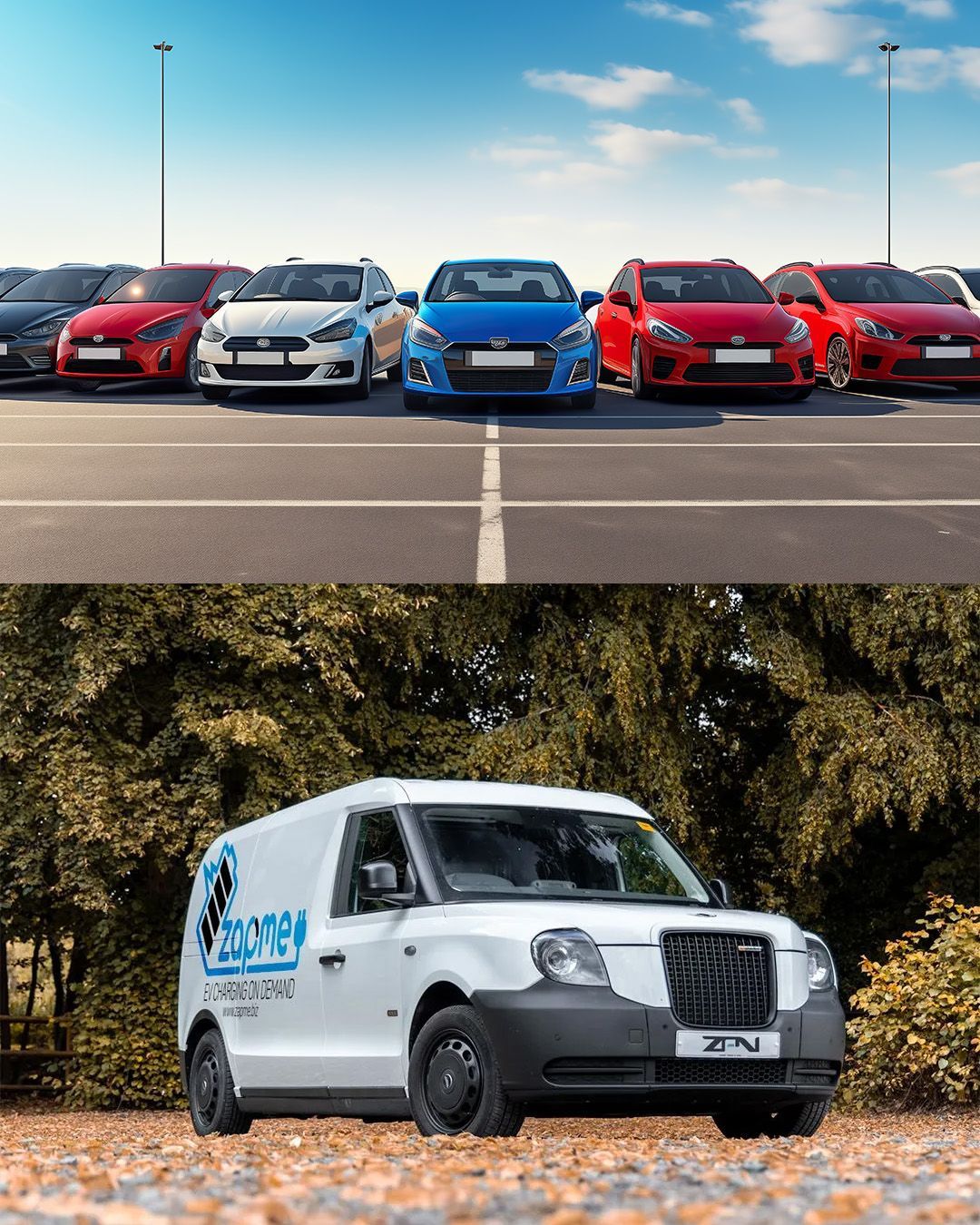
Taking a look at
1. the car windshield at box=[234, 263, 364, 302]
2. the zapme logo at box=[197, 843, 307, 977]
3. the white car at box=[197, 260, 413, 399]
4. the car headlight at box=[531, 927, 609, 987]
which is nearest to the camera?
the car headlight at box=[531, 927, 609, 987]

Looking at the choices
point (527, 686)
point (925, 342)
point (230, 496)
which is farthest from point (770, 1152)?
Result: point (925, 342)

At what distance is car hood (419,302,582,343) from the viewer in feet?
59.1

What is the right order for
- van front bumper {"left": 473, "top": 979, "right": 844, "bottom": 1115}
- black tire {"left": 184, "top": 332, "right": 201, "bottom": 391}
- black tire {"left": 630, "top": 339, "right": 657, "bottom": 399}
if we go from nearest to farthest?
van front bumper {"left": 473, "top": 979, "right": 844, "bottom": 1115} < black tire {"left": 630, "top": 339, "right": 657, "bottom": 399} < black tire {"left": 184, "top": 332, "right": 201, "bottom": 391}

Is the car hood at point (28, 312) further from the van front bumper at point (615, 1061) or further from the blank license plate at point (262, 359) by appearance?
the van front bumper at point (615, 1061)

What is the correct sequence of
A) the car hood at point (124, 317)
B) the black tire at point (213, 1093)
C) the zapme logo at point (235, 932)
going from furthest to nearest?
the car hood at point (124, 317)
the black tire at point (213, 1093)
the zapme logo at point (235, 932)

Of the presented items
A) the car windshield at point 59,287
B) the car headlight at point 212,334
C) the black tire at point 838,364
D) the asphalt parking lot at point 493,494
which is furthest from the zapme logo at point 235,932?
the car windshield at point 59,287

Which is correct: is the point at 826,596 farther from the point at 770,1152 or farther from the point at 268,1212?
the point at 268,1212

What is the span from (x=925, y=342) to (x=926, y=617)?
645 centimetres

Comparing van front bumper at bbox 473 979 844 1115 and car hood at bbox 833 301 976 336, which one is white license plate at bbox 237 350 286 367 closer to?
car hood at bbox 833 301 976 336

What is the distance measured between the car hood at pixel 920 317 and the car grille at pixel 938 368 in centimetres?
40

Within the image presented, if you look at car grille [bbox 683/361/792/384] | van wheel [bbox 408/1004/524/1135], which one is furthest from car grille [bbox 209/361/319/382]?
van wheel [bbox 408/1004/524/1135]

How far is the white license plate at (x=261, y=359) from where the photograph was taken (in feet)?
64.5

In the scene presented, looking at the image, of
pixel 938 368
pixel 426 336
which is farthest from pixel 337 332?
pixel 938 368

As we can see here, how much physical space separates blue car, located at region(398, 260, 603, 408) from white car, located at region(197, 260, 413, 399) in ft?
4.60
